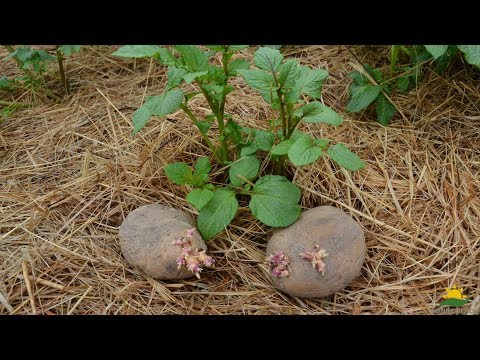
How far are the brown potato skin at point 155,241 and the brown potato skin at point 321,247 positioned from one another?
0.28 m

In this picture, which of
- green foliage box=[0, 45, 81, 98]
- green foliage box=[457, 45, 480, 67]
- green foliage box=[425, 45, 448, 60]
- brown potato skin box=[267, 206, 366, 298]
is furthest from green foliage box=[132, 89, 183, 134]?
green foliage box=[457, 45, 480, 67]

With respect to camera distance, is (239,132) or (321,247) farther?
(239,132)

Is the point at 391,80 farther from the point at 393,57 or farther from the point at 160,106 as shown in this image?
the point at 160,106

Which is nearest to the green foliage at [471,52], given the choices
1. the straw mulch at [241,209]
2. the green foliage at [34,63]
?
the straw mulch at [241,209]

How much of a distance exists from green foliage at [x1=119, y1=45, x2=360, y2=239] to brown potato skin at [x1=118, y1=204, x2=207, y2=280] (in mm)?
85

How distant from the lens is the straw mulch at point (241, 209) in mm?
1633

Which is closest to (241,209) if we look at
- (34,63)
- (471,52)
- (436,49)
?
(436,49)

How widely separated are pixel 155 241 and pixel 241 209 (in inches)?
13.0

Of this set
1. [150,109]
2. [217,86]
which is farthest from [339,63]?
[150,109]

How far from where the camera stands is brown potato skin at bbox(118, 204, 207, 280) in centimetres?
165

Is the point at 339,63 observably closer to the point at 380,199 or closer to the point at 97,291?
the point at 380,199

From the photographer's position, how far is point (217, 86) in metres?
1.64

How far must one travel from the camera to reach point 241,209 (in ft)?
6.02

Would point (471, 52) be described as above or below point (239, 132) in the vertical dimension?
above
